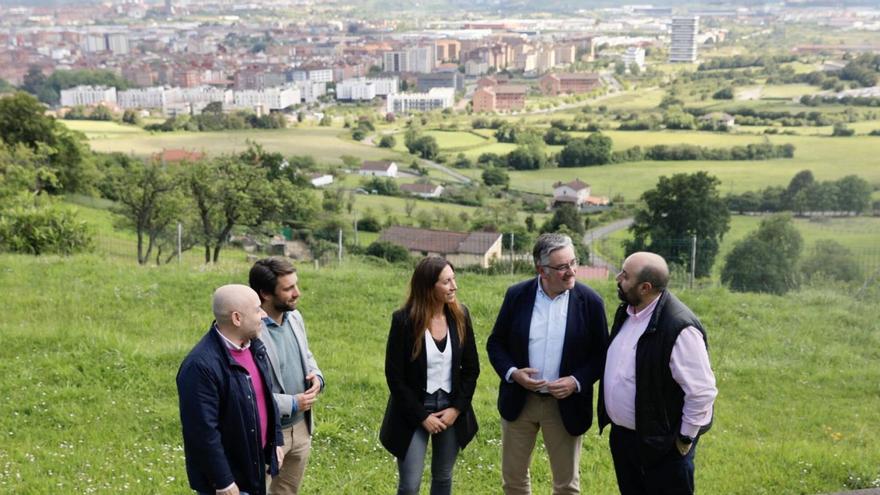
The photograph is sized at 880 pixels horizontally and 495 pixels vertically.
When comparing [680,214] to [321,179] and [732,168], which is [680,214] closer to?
[321,179]

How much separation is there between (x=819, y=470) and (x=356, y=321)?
477 centimetres

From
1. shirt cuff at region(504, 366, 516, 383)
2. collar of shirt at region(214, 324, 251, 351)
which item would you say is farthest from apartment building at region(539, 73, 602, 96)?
collar of shirt at region(214, 324, 251, 351)

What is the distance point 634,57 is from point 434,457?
13449cm

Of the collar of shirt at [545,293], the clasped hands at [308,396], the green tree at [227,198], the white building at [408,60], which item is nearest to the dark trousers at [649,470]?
the collar of shirt at [545,293]

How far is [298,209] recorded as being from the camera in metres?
23.5

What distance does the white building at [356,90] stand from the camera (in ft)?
388

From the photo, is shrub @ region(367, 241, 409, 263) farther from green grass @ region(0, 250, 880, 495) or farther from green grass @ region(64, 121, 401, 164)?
green grass @ region(64, 121, 401, 164)

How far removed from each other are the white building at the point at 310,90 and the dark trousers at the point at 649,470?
393 feet

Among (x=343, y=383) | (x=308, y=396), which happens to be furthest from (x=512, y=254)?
(x=308, y=396)

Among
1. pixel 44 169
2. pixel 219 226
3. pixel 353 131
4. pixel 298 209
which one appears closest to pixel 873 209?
pixel 298 209

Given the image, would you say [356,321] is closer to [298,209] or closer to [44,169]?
[298,209]

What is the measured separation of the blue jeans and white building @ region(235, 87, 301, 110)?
349 feet

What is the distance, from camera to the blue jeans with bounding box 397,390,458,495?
3.74m

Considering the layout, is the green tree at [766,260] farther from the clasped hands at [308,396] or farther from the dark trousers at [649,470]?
the clasped hands at [308,396]
